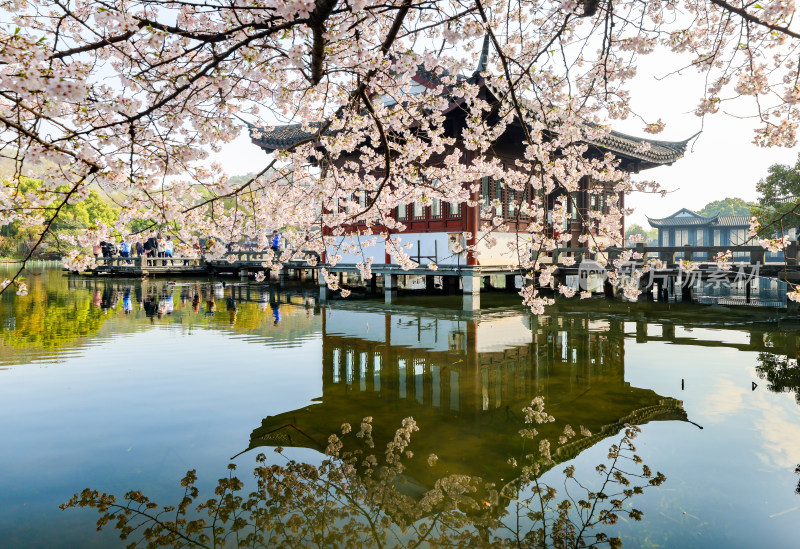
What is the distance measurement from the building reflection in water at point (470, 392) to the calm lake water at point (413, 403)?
38mm

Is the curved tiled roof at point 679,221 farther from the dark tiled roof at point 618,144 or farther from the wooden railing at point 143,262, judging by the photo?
the wooden railing at point 143,262

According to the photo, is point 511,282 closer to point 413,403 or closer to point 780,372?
point 780,372

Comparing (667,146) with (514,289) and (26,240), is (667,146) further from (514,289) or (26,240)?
(26,240)

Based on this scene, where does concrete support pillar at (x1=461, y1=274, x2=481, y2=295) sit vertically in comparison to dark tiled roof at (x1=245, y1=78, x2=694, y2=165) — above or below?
below

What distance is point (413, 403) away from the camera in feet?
22.4

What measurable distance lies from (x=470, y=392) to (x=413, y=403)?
3.34 feet

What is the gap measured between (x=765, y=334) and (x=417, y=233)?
1013 centimetres

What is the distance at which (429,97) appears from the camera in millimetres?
7316

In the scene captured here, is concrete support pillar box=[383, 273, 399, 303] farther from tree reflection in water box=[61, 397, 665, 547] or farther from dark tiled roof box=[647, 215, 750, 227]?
dark tiled roof box=[647, 215, 750, 227]

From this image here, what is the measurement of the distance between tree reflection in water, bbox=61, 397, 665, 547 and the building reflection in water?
30 centimetres

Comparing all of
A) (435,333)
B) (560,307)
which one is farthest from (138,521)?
(560,307)

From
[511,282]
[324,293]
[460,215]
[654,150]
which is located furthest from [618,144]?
[324,293]

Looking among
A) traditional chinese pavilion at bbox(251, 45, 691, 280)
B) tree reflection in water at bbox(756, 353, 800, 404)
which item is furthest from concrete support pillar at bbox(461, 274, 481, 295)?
tree reflection in water at bbox(756, 353, 800, 404)

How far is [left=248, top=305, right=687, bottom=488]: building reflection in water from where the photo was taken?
5430 mm
